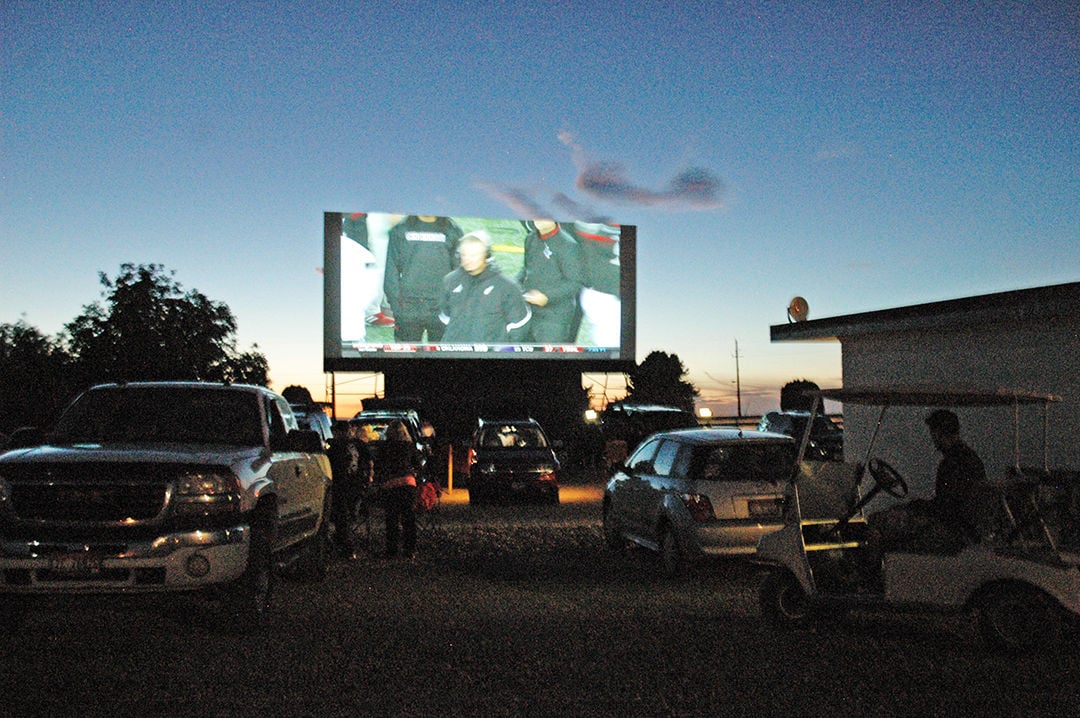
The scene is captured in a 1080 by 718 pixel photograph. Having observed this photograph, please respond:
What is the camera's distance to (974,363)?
13.8m

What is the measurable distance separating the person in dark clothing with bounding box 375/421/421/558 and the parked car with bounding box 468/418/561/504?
355 inches

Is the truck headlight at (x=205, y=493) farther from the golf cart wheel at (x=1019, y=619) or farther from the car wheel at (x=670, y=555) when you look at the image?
the golf cart wheel at (x=1019, y=619)

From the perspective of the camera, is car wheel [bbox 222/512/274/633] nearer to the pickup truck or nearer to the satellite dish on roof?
the pickup truck

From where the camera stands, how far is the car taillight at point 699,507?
11.7 metres

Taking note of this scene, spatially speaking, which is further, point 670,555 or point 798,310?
point 798,310

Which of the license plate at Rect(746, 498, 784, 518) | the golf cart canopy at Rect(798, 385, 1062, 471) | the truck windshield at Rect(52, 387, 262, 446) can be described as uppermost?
the golf cart canopy at Rect(798, 385, 1062, 471)

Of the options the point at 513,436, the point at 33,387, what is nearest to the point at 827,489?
the point at 513,436

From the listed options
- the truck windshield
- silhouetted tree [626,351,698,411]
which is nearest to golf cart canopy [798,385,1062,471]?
the truck windshield

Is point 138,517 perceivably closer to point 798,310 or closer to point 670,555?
point 670,555

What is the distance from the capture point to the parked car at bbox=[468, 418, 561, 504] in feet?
76.6

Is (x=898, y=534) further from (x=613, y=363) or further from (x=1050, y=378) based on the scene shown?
(x=613, y=363)

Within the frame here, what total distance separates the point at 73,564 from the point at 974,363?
34.6 feet

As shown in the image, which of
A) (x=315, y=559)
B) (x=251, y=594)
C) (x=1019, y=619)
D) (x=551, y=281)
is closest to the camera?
(x=1019, y=619)

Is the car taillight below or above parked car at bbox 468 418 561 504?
above
